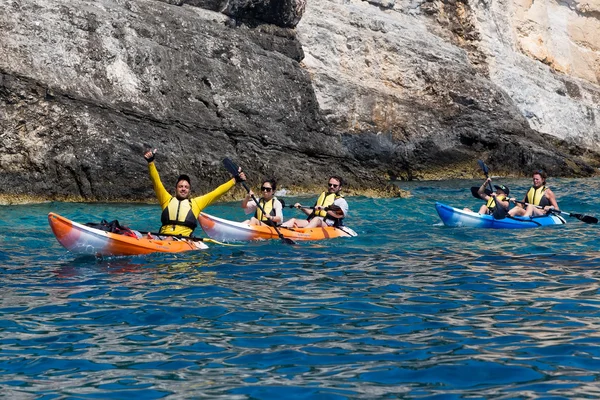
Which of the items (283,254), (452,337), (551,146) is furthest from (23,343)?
(551,146)

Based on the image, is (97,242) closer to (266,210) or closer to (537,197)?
(266,210)

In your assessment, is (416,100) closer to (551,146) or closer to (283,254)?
(551,146)

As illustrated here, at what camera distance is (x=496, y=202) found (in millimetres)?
15570

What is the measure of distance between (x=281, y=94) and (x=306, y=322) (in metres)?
16.0

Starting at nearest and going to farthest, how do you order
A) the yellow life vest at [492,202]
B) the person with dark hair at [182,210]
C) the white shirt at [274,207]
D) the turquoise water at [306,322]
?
the turquoise water at [306,322], the person with dark hair at [182,210], the white shirt at [274,207], the yellow life vest at [492,202]

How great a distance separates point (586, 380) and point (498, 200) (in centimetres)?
1036

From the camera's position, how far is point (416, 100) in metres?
27.5

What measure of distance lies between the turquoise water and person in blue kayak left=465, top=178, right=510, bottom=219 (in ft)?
8.92

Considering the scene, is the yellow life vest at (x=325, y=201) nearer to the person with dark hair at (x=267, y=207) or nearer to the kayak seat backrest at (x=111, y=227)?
the person with dark hair at (x=267, y=207)

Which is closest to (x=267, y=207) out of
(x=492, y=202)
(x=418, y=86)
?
(x=492, y=202)

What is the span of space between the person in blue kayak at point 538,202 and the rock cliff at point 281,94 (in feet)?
17.6

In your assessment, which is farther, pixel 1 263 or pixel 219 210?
pixel 219 210

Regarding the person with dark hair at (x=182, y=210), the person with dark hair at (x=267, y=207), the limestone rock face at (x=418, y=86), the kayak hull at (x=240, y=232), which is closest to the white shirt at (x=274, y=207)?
the person with dark hair at (x=267, y=207)

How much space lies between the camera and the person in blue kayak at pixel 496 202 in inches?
613
